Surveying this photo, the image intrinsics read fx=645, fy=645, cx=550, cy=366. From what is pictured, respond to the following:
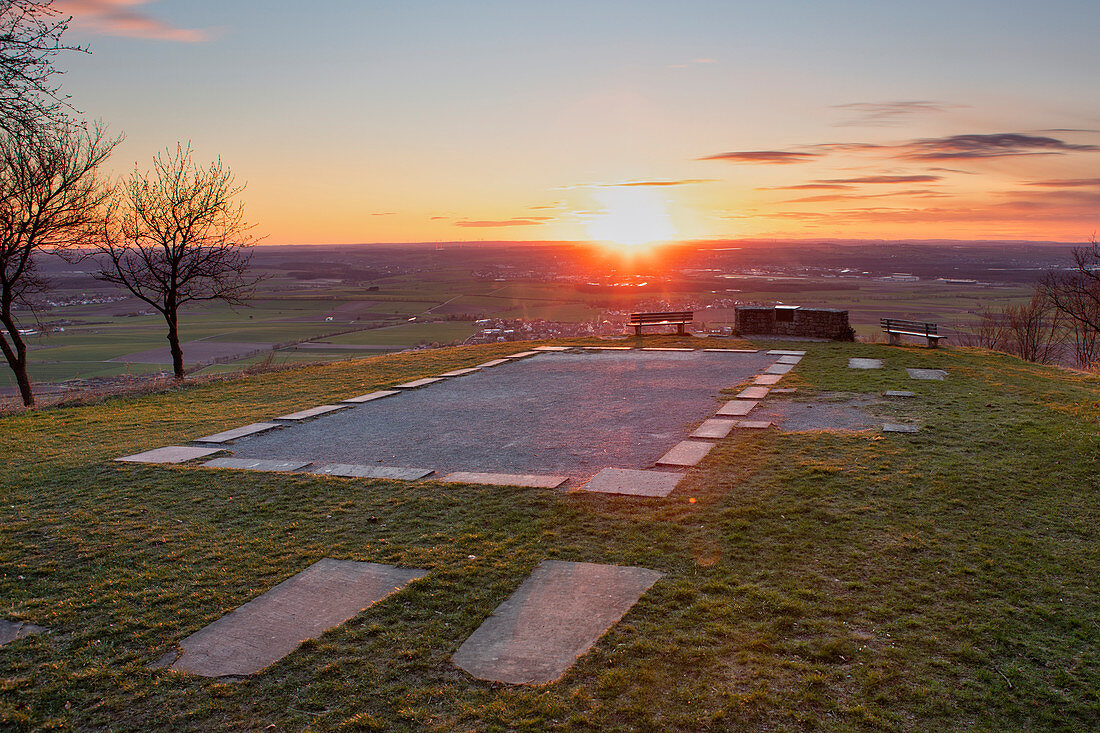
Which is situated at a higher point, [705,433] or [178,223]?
[178,223]

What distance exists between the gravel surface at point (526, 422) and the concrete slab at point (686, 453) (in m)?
0.14

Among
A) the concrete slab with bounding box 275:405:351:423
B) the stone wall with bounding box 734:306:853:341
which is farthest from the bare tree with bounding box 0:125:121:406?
the stone wall with bounding box 734:306:853:341

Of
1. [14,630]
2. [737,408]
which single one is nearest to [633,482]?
[737,408]

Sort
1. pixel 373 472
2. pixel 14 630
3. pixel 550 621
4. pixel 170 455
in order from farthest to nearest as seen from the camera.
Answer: pixel 170 455 < pixel 373 472 < pixel 14 630 < pixel 550 621

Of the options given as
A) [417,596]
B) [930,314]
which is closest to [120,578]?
[417,596]

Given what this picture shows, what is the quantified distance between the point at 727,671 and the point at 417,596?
5.86 feet

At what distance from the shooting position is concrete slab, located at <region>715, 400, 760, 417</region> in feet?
27.6

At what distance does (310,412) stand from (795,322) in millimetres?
12226

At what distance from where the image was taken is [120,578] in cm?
416

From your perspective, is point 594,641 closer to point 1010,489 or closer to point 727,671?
point 727,671

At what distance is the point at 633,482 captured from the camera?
5.76 meters

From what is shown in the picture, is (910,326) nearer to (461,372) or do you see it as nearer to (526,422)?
A: (461,372)

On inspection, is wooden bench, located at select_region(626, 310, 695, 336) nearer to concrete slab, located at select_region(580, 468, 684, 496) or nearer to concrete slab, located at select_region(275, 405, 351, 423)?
concrete slab, located at select_region(275, 405, 351, 423)

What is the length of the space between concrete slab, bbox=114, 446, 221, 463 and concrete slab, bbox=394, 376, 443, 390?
4032mm
